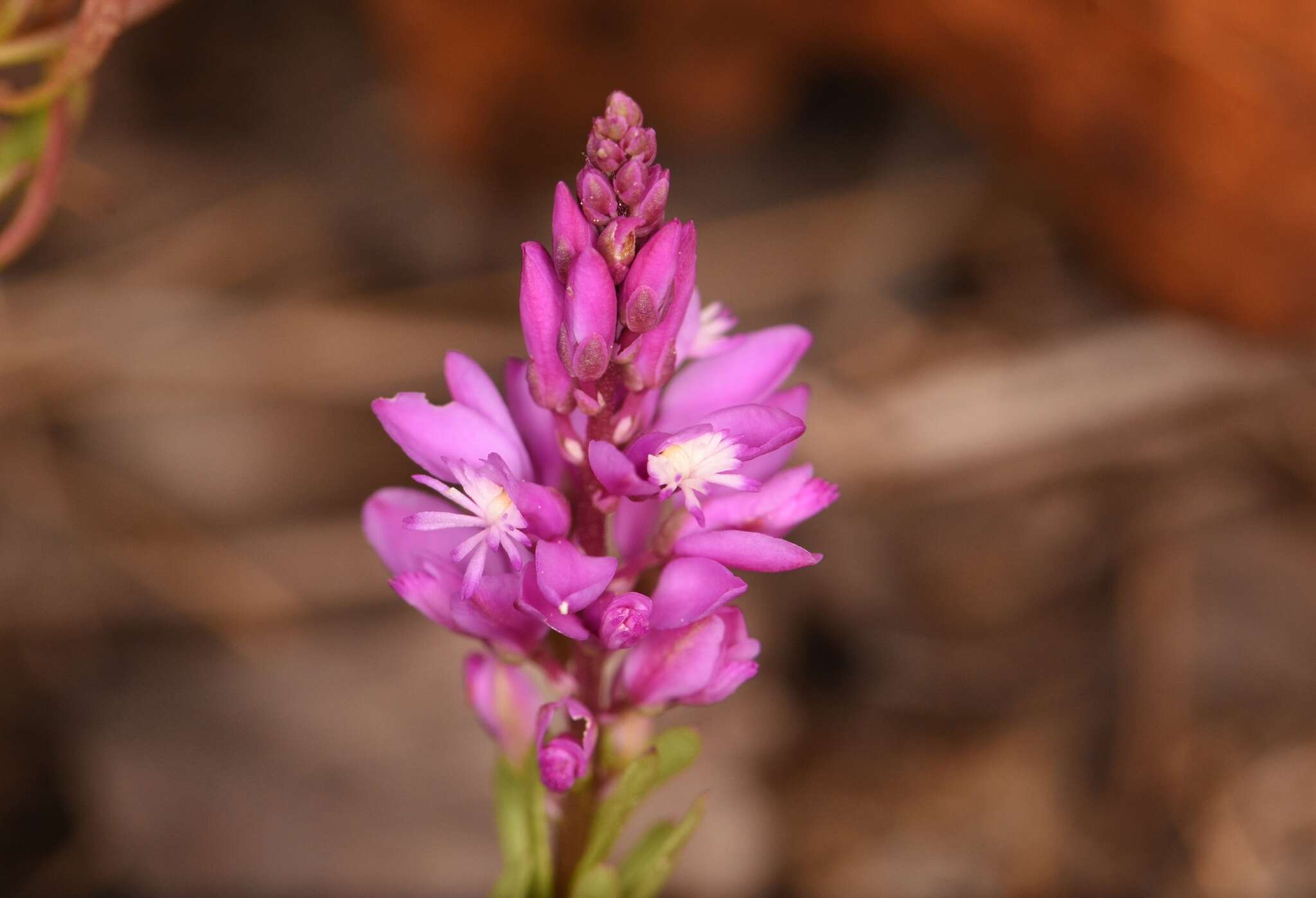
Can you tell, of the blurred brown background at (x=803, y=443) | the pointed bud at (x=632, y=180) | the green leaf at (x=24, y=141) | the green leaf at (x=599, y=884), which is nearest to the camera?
the pointed bud at (x=632, y=180)

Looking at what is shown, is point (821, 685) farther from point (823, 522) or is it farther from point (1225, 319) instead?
point (1225, 319)

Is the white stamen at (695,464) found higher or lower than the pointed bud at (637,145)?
lower

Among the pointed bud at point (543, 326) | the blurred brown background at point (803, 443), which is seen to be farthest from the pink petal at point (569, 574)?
the blurred brown background at point (803, 443)

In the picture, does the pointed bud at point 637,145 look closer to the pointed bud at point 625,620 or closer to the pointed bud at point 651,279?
the pointed bud at point 651,279

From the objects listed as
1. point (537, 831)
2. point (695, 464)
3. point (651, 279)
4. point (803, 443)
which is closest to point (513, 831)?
point (537, 831)

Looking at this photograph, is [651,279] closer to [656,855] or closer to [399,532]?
[399,532]

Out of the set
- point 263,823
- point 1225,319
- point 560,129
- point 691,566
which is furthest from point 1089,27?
point 263,823
